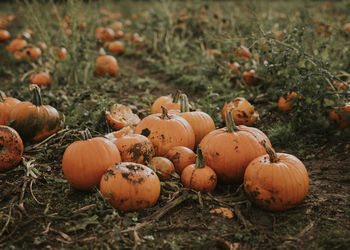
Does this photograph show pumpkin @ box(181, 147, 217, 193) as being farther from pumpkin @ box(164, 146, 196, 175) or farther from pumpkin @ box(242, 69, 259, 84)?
pumpkin @ box(242, 69, 259, 84)

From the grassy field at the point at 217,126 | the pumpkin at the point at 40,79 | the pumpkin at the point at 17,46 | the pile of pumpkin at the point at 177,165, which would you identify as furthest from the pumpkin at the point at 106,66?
the pile of pumpkin at the point at 177,165

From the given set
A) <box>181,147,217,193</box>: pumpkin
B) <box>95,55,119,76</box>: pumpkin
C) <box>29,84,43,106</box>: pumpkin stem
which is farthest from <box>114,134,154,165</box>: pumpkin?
<box>95,55,119,76</box>: pumpkin

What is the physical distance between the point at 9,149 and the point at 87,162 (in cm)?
91

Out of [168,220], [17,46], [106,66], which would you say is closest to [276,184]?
[168,220]

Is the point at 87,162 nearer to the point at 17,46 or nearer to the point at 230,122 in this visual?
the point at 230,122

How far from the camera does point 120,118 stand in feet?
14.2

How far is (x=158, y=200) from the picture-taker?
3.04m

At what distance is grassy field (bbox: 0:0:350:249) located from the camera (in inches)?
101

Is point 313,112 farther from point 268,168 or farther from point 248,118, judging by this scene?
point 268,168

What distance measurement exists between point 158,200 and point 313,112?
2455mm

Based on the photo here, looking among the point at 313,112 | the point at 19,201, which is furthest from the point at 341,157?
the point at 19,201

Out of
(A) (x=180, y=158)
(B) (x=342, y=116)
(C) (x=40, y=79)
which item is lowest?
(C) (x=40, y=79)

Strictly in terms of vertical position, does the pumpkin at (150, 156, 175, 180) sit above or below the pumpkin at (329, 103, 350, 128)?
below

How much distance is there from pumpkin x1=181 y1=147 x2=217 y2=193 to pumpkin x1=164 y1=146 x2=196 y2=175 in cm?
17
